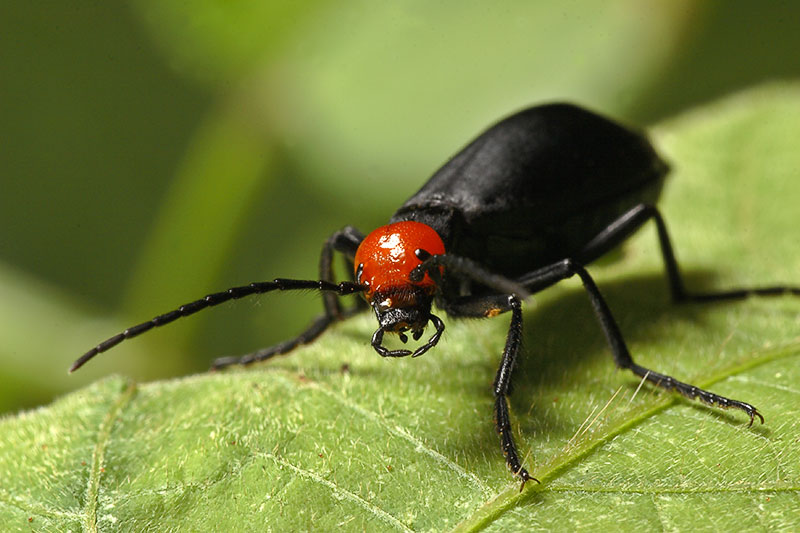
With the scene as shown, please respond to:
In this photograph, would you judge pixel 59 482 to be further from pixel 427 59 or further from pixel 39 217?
pixel 39 217

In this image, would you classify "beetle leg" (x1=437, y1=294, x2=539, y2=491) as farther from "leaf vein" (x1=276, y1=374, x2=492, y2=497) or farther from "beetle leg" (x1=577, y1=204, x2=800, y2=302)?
"beetle leg" (x1=577, y1=204, x2=800, y2=302)

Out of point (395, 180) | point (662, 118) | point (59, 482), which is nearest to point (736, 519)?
point (59, 482)

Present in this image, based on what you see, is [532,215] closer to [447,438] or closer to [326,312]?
[326,312]

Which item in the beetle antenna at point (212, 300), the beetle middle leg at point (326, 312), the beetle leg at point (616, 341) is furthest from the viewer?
the beetle middle leg at point (326, 312)

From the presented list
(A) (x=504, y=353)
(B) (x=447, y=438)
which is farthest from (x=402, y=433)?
(A) (x=504, y=353)

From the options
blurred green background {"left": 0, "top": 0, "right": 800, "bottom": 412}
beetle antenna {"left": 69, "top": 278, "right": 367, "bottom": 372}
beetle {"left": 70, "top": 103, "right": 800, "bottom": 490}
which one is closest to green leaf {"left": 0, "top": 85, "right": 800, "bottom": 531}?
beetle {"left": 70, "top": 103, "right": 800, "bottom": 490}

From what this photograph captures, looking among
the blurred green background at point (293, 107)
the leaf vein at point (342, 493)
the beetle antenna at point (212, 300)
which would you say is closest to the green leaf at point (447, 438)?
the leaf vein at point (342, 493)

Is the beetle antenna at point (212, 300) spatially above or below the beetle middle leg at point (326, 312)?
above

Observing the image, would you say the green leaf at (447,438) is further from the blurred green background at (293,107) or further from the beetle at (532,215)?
the blurred green background at (293,107)
